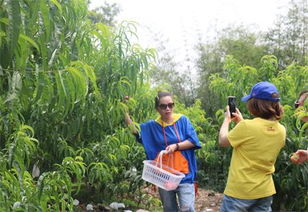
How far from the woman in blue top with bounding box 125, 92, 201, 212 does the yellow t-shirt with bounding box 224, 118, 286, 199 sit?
61 cm

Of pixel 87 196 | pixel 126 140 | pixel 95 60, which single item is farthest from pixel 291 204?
pixel 95 60

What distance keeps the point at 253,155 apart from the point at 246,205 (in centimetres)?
30

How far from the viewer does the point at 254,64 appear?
36.3ft

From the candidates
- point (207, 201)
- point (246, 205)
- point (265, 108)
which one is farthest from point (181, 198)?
point (207, 201)

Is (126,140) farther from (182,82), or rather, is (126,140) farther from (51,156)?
(182,82)

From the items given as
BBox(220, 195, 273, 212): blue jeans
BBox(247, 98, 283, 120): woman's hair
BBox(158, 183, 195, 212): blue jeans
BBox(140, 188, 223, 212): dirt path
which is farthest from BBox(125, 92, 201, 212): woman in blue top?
BBox(140, 188, 223, 212): dirt path

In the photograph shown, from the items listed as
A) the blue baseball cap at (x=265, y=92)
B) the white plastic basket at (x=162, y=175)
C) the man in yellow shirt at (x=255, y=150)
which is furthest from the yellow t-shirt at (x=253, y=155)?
the white plastic basket at (x=162, y=175)

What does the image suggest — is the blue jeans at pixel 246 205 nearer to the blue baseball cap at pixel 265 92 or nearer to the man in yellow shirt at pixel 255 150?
the man in yellow shirt at pixel 255 150

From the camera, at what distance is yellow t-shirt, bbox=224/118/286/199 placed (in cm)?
243

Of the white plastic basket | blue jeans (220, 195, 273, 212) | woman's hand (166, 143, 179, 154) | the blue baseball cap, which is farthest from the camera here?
woman's hand (166, 143, 179, 154)

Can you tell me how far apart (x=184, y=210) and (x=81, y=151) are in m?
1.35

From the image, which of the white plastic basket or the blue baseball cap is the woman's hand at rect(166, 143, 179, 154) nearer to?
the white plastic basket

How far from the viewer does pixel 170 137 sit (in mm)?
3217

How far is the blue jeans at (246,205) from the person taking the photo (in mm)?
2520
